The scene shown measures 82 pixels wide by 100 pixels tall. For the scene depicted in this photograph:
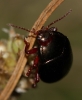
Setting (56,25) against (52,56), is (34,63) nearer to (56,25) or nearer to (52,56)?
(52,56)

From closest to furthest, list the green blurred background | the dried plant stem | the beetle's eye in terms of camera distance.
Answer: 1. the dried plant stem
2. the beetle's eye
3. the green blurred background

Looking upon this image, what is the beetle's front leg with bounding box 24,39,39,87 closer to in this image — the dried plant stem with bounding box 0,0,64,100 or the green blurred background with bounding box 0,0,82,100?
the dried plant stem with bounding box 0,0,64,100

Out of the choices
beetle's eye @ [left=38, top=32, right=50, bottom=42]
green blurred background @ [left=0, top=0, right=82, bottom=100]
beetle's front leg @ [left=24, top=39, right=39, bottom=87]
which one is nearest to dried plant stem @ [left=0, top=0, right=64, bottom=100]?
beetle's front leg @ [left=24, top=39, right=39, bottom=87]

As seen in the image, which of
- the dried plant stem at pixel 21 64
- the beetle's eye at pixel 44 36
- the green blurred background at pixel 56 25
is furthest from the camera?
the green blurred background at pixel 56 25

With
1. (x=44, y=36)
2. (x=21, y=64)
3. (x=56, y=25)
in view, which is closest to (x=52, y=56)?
(x=44, y=36)

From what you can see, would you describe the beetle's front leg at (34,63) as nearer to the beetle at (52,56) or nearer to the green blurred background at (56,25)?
the beetle at (52,56)

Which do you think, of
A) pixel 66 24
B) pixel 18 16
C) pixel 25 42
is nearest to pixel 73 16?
pixel 66 24

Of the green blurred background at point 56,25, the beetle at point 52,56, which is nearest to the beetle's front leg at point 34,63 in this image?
the beetle at point 52,56

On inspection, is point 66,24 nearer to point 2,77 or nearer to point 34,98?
point 34,98
